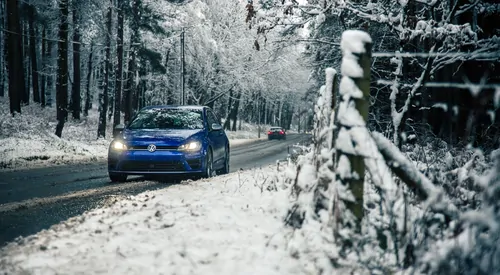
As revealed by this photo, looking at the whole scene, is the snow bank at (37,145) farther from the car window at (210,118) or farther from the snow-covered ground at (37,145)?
the car window at (210,118)

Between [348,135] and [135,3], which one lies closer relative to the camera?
[348,135]

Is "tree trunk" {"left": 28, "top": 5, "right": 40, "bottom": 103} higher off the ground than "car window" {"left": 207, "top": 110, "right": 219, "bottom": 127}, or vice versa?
"tree trunk" {"left": 28, "top": 5, "right": 40, "bottom": 103}

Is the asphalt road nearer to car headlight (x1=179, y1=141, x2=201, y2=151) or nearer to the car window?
car headlight (x1=179, y1=141, x2=201, y2=151)

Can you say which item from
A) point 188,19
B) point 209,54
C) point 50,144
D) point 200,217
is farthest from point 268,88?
point 200,217

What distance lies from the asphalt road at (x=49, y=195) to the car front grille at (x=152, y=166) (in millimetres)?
314

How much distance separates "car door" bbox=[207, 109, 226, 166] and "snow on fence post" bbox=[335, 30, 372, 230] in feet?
21.4

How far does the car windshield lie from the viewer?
9.50m

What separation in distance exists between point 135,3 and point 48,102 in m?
15.0

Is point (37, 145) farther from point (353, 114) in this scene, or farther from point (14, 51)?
point (353, 114)

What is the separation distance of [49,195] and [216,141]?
4154mm

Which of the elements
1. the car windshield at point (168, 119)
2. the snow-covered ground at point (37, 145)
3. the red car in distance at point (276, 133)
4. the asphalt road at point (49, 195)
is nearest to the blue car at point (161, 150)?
the car windshield at point (168, 119)

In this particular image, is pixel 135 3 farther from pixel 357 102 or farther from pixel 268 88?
pixel 357 102

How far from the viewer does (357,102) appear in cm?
328

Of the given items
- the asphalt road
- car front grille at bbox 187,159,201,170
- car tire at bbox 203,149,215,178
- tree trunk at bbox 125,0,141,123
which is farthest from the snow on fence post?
tree trunk at bbox 125,0,141,123
